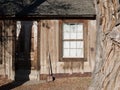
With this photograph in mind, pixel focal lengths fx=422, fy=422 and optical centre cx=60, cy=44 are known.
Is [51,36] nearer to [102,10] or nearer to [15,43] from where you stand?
[15,43]

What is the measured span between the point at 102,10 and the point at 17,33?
11.4 metres

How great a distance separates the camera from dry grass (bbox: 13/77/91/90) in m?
16.9

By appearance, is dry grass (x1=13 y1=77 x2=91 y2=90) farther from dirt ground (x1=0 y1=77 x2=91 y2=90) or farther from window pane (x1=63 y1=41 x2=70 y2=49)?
window pane (x1=63 y1=41 x2=70 y2=49)

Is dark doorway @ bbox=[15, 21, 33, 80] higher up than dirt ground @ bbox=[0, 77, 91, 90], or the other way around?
dark doorway @ bbox=[15, 21, 33, 80]

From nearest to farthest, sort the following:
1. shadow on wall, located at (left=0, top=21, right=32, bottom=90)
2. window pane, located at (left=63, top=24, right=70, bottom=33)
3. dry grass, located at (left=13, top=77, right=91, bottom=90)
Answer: dry grass, located at (left=13, top=77, right=91, bottom=90) → shadow on wall, located at (left=0, top=21, right=32, bottom=90) → window pane, located at (left=63, top=24, right=70, bottom=33)

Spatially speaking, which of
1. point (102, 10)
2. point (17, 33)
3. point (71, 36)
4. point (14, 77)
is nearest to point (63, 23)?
point (71, 36)

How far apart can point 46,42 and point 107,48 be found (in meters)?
11.4

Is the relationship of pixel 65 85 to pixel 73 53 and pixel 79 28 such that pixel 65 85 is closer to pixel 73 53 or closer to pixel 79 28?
pixel 73 53

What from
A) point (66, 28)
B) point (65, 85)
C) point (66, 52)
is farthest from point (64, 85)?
point (66, 28)

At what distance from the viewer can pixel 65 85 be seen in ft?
57.7

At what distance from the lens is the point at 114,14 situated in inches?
332

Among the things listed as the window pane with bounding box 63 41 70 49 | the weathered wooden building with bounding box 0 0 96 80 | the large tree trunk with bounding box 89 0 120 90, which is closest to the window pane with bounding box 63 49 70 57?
the weathered wooden building with bounding box 0 0 96 80

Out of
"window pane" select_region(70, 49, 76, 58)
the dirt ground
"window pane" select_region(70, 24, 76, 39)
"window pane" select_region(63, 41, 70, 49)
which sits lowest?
the dirt ground

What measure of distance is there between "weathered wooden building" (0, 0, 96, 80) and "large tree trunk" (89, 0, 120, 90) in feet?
35.3
